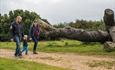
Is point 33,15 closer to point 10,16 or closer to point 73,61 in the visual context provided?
point 10,16

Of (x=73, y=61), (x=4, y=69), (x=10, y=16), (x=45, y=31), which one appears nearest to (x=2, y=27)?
(x=10, y=16)

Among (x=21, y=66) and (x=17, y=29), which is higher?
(x=17, y=29)

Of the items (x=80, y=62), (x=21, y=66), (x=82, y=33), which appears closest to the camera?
(x=21, y=66)

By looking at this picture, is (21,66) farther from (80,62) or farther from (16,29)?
(16,29)

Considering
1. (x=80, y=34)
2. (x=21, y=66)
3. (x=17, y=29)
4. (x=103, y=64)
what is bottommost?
(x=103, y=64)

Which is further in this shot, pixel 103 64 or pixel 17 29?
pixel 17 29

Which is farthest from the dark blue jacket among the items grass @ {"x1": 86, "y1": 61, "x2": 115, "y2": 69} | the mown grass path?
grass @ {"x1": 86, "y1": 61, "x2": 115, "y2": 69}

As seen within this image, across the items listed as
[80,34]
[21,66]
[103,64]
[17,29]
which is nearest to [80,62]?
[103,64]

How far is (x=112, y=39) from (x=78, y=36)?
260 centimetres

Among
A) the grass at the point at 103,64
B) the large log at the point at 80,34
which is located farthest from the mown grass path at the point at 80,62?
the large log at the point at 80,34

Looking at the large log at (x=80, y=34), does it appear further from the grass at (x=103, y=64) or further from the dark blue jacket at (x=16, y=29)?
the grass at (x=103, y=64)

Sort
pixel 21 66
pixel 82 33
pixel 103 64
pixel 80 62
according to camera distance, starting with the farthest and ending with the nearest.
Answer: pixel 82 33, pixel 80 62, pixel 103 64, pixel 21 66

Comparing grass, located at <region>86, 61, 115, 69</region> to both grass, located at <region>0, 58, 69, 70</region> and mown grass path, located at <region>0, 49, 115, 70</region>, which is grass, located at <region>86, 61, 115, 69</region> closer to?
mown grass path, located at <region>0, 49, 115, 70</region>

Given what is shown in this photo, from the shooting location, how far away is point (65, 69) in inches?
645
